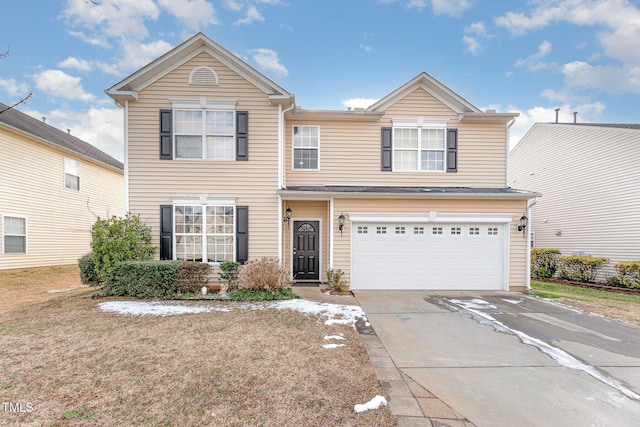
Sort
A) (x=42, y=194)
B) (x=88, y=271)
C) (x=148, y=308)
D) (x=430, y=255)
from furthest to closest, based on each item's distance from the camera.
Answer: (x=42, y=194) → (x=430, y=255) → (x=88, y=271) → (x=148, y=308)

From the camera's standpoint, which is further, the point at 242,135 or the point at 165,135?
the point at 242,135

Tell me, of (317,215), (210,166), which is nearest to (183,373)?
(210,166)

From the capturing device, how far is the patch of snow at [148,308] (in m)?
6.14

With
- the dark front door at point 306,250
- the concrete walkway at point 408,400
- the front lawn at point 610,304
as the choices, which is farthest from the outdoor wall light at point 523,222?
the concrete walkway at point 408,400

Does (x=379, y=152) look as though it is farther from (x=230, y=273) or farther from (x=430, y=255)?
(x=230, y=273)

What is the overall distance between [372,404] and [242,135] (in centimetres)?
770

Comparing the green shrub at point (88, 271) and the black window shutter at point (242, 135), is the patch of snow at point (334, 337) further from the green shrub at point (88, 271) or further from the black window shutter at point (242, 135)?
the green shrub at point (88, 271)

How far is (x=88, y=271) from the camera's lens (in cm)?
797

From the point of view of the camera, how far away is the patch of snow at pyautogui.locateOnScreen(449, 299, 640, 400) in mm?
3439

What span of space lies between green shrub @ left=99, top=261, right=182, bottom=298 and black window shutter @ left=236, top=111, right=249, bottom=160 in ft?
11.9

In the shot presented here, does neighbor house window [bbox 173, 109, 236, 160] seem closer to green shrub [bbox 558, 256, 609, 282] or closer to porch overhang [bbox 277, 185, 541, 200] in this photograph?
porch overhang [bbox 277, 185, 541, 200]

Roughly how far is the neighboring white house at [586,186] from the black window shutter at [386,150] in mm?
9399

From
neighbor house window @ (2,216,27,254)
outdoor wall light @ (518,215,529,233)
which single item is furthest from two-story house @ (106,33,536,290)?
neighbor house window @ (2,216,27,254)

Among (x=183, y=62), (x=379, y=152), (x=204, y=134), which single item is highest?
(x=183, y=62)
